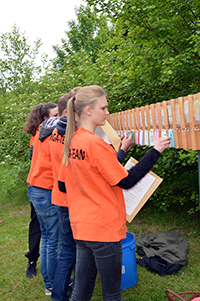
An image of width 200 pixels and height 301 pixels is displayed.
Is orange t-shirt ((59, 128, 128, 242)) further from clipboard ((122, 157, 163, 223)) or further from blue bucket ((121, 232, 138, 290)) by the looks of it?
blue bucket ((121, 232, 138, 290))

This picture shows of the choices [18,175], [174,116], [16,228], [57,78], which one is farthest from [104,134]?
[18,175]

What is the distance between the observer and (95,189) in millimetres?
1595

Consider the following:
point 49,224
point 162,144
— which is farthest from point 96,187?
point 49,224

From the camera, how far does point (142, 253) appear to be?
361 cm

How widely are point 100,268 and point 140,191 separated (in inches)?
30.8

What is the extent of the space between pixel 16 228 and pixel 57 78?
11.9ft

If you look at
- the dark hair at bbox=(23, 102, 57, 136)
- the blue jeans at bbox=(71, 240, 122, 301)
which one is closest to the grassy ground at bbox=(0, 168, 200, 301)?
the blue jeans at bbox=(71, 240, 122, 301)

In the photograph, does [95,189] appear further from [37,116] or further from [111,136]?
[37,116]

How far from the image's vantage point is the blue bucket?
2812 millimetres

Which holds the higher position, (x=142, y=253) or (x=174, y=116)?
(x=174, y=116)

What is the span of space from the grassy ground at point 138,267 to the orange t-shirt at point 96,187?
5.35 ft

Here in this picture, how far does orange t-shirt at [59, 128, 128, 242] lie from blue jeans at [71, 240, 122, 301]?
2.6 inches

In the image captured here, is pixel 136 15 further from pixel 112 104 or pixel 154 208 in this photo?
pixel 154 208

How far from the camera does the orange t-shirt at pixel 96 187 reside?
1.55 metres
